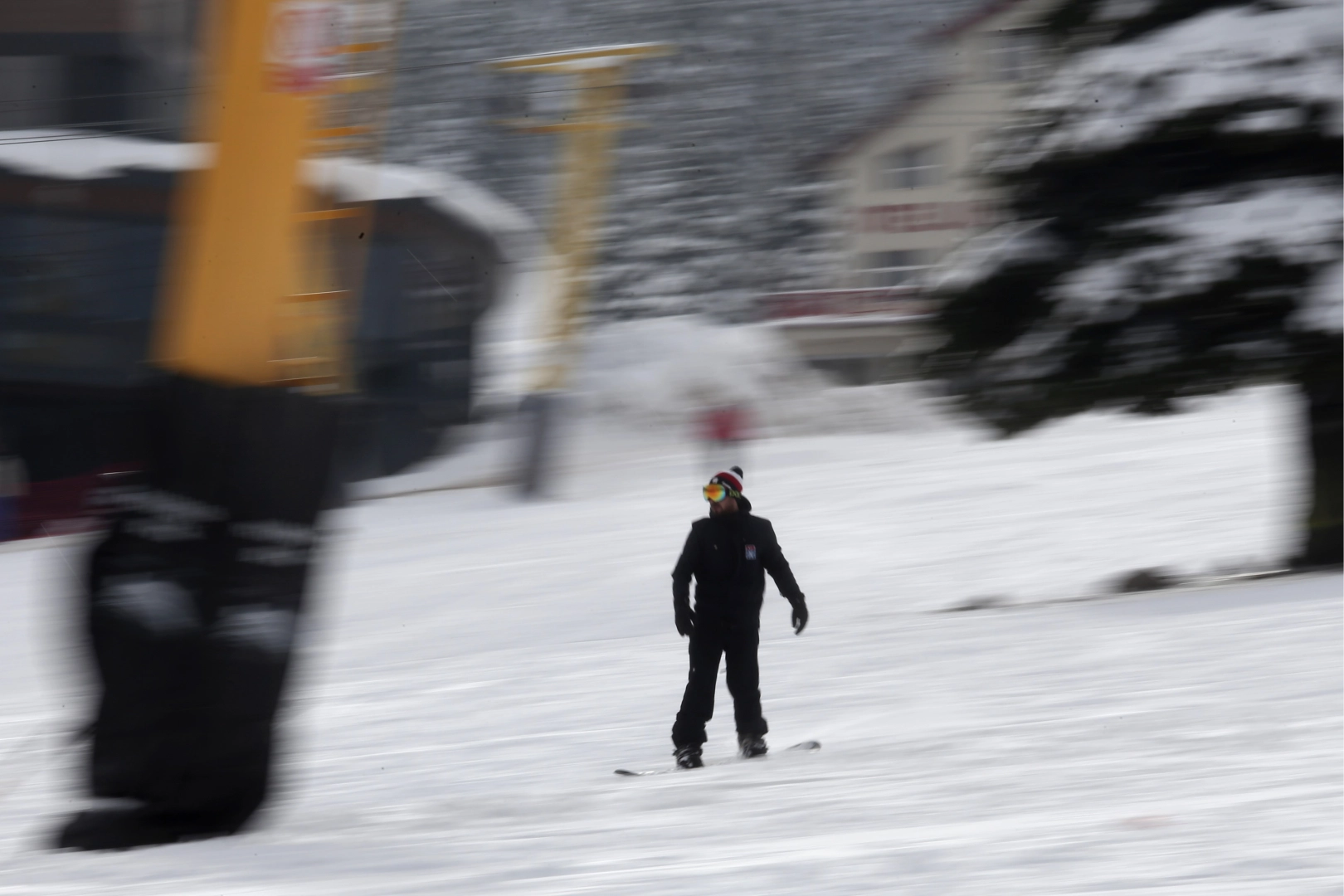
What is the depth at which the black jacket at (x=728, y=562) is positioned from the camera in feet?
25.0

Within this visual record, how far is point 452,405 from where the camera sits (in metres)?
26.4

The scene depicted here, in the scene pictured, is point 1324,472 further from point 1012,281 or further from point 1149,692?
point 1149,692

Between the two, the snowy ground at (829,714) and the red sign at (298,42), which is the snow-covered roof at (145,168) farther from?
the red sign at (298,42)

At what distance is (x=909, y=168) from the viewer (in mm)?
39656

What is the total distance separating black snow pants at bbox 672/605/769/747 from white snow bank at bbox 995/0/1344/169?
4382mm

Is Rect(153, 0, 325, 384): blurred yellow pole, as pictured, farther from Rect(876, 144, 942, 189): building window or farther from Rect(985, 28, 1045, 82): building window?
Rect(876, 144, 942, 189): building window

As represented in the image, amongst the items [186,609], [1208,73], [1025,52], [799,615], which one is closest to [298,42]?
[186,609]

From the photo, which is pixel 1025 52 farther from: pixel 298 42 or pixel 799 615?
pixel 298 42

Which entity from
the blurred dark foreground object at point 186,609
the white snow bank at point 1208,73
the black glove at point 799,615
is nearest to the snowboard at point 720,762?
the black glove at point 799,615

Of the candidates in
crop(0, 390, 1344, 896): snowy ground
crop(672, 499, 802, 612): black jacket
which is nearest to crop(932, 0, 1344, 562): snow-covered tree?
crop(0, 390, 1344, 896): snowy ground

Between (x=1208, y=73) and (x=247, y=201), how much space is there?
6760 millimetres

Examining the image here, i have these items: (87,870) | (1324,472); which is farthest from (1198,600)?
(87,870)

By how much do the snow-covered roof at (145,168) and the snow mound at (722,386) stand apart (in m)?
3.80

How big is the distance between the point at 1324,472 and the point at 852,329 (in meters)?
25.6
